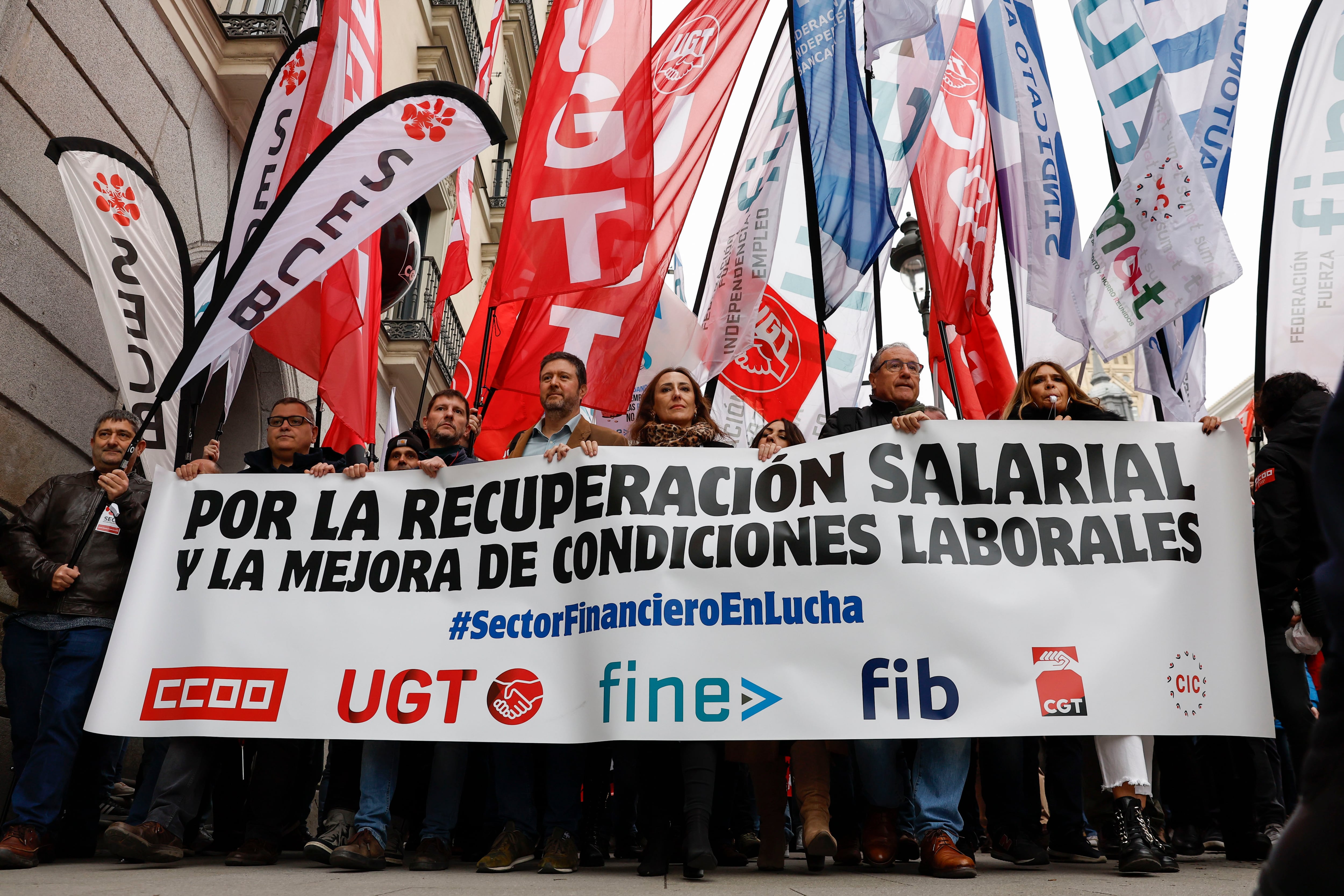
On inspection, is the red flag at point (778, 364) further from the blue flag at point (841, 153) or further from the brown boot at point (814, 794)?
the brown boot at point (814, 794)

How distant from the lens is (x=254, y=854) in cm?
435

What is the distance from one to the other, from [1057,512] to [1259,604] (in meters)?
0.91

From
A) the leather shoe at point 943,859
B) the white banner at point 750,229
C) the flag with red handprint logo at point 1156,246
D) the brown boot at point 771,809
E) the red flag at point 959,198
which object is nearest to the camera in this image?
the leather shoe at point 943,859

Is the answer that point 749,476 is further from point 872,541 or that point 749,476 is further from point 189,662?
point 189,662

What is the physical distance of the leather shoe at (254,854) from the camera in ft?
14.1

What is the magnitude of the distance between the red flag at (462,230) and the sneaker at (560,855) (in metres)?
5.15

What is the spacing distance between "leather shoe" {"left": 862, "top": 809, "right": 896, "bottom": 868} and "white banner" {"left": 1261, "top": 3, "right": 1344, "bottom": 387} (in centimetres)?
294

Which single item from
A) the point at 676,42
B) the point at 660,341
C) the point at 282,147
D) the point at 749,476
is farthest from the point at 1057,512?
the point at 282,147

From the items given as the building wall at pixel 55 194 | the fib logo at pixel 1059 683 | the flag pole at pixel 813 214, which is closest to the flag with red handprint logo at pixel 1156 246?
the flag pole at pixel 813 214

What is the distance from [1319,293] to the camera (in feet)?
17.6

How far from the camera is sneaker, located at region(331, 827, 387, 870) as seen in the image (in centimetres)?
407

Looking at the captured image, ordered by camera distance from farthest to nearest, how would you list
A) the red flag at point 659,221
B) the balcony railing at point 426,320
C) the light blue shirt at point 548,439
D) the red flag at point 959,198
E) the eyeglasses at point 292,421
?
the balcony railing at point 426,320, the red flag at point 959,198, the red flag at point 659,221, the eyeglasses at point 292,421, the light blue shirt at point 548,439

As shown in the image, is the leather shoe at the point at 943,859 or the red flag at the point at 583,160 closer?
the leather shoe at the point at 943,859

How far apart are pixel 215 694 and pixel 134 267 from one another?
302cm
